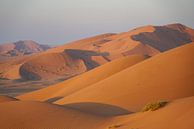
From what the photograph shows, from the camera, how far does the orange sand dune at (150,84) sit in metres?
15.6

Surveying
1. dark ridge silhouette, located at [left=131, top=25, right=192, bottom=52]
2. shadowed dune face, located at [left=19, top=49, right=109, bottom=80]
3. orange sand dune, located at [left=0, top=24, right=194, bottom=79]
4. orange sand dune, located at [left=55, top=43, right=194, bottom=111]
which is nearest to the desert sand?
orange sand dune, located at [left=55, top=43, right=194, bottom=111]

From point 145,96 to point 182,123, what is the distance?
8.03 m

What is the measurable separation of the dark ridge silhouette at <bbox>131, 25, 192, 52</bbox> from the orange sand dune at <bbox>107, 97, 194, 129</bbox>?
61.1m

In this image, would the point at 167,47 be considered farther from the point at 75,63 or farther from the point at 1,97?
the point at 1,97

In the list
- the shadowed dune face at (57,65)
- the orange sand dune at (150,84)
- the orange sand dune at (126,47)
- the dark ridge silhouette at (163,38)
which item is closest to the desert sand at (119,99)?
the orange sand dune at (150,84)

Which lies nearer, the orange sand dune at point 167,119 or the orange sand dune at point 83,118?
the orange sand dune at point 167,119

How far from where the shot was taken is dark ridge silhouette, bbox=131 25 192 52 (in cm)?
7217

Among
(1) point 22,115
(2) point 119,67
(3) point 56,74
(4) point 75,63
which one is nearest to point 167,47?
(4) point 75,63

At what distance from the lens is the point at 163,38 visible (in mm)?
77250

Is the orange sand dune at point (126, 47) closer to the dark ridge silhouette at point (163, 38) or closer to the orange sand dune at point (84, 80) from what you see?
the dark ridge silhouette at point (163, 38)

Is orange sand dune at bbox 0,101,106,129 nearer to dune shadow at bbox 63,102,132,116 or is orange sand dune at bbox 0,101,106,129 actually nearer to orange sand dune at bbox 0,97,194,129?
orange sand dune at bbox 0,97,194,129

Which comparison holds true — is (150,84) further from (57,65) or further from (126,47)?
(126,47)

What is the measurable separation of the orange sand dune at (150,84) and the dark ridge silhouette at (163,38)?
50.7 meters

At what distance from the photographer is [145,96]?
1574cm
